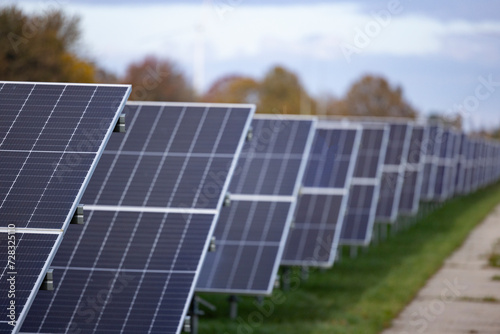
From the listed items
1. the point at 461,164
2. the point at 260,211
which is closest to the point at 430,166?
the point at 461,164

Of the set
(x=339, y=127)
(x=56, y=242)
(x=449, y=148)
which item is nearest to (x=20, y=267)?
(x=56, y=242)

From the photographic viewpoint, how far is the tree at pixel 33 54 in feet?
97.0

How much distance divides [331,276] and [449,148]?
27770 mm

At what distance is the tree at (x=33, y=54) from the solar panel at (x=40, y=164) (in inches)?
781

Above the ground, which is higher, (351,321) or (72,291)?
(351,321)

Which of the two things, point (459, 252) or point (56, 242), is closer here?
point (56, 242)

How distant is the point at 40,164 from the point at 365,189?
60.4ft

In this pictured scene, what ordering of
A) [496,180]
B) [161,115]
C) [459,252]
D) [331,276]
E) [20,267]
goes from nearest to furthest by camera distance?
[20,267], [161,115], [331,276], [459,252], [496,180]

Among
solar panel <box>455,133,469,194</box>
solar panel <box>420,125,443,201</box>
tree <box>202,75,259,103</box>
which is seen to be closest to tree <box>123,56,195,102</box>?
solar panel <box>420,125,443,201</box>

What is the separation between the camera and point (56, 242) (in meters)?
7.65

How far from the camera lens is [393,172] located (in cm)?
3177

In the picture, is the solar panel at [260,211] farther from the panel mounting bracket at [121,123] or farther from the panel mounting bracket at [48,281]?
the panel mounting bracket at [48,281]

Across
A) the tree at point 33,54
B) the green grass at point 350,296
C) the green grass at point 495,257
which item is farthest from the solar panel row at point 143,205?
the tree at point 33,54

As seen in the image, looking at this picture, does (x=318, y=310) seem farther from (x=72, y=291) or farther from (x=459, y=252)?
(x=459, y=252)
